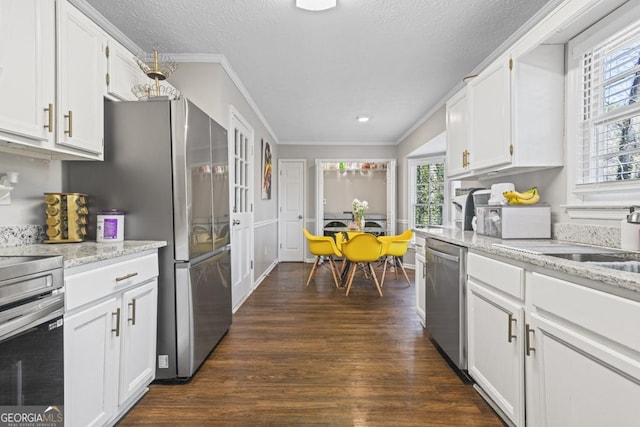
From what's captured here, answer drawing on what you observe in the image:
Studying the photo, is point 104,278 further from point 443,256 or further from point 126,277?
point 443,256

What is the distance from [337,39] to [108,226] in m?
2.19

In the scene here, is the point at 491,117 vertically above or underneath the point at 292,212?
above

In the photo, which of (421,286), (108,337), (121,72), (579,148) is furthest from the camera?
(421,286)

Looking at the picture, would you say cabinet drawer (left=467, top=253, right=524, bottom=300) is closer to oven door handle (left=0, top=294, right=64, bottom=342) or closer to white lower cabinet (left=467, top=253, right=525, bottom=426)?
white lower cabinet (left=467, top=253, right=525, bottom=426)

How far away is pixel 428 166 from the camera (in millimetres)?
5688

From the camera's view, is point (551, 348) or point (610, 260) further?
point (610, 260)

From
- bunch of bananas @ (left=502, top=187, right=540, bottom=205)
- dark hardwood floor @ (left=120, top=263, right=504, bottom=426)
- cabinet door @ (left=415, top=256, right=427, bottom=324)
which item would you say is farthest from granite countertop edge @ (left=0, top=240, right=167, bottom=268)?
bunch of bananas @ (left=502, top=187, right=540, bottom=205)

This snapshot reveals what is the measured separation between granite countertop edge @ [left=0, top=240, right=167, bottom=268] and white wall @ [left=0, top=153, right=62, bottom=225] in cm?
17

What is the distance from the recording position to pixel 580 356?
1.06m

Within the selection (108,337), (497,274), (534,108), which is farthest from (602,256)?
(108,337)

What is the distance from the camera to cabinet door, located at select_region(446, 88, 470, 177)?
2586mm

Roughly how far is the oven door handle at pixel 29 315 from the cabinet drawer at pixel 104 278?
0.21 ft

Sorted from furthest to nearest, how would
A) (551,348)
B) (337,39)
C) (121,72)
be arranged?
(337,39), (121,72), (551,348)

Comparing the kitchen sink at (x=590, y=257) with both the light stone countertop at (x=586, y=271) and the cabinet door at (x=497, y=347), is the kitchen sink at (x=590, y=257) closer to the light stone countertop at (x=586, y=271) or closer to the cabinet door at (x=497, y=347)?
the light stone countertop at (x=586, y=271)
